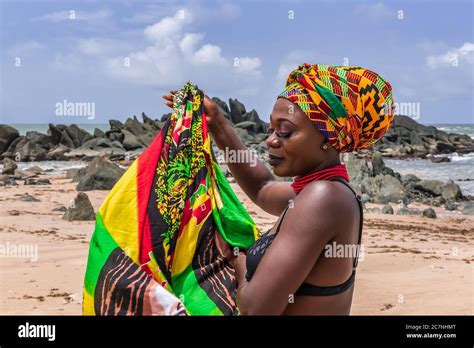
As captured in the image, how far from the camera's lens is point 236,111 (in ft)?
159

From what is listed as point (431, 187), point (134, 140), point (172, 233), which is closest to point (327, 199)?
point (172, 233)

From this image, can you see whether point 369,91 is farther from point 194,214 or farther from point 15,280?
point 15,280

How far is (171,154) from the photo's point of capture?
294 cm

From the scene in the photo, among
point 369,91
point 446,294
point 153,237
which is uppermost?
point 369,91

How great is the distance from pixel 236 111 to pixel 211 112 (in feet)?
149

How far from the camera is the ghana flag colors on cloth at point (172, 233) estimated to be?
8.58 feet

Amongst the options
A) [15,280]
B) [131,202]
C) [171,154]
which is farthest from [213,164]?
[15,280]

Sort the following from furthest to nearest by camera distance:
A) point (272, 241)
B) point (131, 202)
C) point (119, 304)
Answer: point (131, 202)
point (119, 304)
point (272, 241)

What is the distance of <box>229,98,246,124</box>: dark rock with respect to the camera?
48312mm

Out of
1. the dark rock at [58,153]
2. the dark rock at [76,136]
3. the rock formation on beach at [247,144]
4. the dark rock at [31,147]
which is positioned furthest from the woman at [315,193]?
the dark rock at [76,136]

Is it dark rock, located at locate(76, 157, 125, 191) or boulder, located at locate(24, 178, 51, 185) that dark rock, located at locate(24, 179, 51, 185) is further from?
dark rock, located at locate(76, 157, 125, 191)

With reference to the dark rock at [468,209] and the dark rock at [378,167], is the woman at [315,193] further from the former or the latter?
the dark rock at [378,167]

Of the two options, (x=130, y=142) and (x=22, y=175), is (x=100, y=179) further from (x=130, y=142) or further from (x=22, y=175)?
(x=130, y=142)
